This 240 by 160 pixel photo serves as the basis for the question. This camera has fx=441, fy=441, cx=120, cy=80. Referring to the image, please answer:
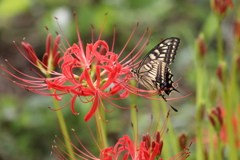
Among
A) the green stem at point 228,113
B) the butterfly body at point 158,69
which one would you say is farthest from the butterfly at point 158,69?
the green stem at point 228,113

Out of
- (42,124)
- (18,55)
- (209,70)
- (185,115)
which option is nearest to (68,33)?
(42,124)

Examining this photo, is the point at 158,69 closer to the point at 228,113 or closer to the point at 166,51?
the point at 166,51

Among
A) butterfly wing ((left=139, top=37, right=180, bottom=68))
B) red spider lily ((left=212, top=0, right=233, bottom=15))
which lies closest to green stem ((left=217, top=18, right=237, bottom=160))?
red spider lily ((left=212, top=0, right=233, bottom=15))

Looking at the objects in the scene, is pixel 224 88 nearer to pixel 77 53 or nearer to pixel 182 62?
pixel 77 53

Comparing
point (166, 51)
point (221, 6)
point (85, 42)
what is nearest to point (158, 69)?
point (166, 51)

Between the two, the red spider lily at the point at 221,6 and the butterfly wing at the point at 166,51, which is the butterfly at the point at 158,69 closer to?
the butterfly wing at the point at 166,51

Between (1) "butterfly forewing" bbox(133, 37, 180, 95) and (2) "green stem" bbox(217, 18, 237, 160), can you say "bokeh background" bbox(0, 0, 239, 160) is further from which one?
(1) "butterfly forewing" bbox(133, 37, 180, 95)
